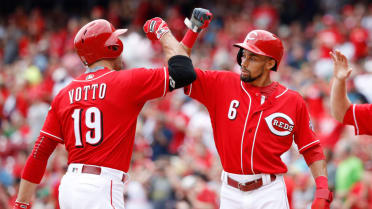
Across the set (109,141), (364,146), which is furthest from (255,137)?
(364,146)

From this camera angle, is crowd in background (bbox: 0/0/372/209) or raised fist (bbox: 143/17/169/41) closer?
raised fist (bbox: 143/17/169/41)

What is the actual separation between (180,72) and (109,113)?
601mm

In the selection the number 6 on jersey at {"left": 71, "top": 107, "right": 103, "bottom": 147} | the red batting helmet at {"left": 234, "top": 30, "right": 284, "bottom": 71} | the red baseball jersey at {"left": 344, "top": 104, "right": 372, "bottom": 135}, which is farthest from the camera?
the red baseball jersey at {"left": 344, "top": 104, "right": 372, "bottom": 135}

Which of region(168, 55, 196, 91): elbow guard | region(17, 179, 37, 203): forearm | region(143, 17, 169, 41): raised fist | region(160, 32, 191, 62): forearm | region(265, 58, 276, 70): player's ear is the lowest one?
region(17, 179, 37, 203): forearm

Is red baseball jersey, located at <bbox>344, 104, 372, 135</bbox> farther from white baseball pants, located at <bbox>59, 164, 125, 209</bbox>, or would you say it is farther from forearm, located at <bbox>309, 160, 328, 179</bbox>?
white baseball pants, located at <bbox>59, 164, 125, 209</bbox>

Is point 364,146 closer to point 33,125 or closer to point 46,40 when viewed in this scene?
point 33,125

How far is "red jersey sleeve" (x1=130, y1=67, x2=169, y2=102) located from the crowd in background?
236 cm

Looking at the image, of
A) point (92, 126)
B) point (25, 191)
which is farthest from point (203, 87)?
point (25, 191)

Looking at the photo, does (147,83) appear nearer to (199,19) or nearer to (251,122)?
(199,19)

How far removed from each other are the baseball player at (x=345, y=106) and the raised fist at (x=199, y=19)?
3.71 ft

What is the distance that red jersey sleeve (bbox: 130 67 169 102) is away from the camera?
4.48 m

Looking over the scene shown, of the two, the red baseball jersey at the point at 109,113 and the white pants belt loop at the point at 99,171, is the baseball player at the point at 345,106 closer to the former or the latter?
the red baseball jersey at the point at 109,113

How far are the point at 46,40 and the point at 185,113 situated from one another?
7236 millimetres

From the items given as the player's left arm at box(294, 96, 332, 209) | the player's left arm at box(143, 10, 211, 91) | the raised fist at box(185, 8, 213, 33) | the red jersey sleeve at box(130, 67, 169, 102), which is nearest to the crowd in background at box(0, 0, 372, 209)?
the player's left arm at box(294, 96, 332, 209)
